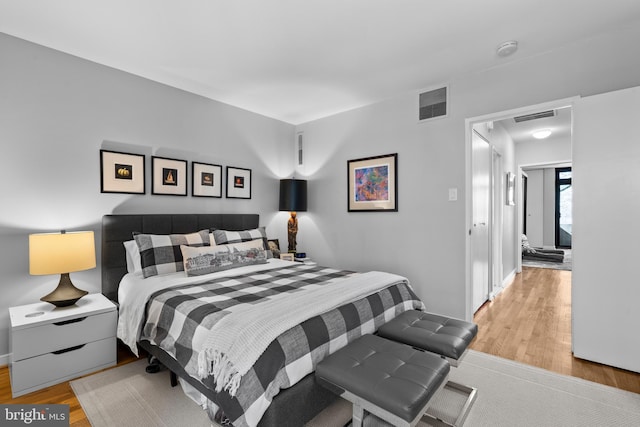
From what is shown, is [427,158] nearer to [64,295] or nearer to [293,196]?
[293,196]

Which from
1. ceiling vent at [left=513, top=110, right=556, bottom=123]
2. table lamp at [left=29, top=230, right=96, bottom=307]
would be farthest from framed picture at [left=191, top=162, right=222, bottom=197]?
ceiling vent at [left=513, top=110, right=556, bottom=123]

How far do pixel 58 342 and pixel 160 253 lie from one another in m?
0.91

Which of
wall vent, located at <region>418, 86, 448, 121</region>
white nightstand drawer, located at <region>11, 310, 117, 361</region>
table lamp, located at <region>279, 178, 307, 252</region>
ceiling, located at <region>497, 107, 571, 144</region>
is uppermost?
ceiling, located at <region>497, 107, 571, 144</region>

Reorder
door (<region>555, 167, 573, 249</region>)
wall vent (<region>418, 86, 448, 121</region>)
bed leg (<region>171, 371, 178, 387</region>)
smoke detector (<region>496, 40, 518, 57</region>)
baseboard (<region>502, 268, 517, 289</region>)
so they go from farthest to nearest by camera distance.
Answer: door (<region>555, 167, 573, 249</region>)
baseboard (<region>502, 268, 517, 289</region>)
wall vent (<region>418, 86, 448, 121</region>)
smoke detector (<region>496, 40, 518, 57</region>)
bed leg (<region>171, 371, 178, 387</region>)

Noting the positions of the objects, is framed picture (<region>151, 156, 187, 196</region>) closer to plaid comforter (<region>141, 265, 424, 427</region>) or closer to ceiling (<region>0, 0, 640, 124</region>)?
ceiling (<region>0, 0, 640, 124</region>)

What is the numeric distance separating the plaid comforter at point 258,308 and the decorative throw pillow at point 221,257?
0.84 feet

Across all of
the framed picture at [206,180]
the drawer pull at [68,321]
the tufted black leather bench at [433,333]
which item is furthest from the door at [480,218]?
the drawer pull at [68,321]

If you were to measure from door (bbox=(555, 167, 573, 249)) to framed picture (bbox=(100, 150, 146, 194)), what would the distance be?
1013 cm

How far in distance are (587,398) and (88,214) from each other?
13.7 ft

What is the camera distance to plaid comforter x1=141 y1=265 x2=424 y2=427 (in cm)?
144

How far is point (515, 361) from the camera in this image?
2529mm

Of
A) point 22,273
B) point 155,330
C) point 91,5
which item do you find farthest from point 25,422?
point 91,5

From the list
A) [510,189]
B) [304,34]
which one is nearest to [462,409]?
[304,34]

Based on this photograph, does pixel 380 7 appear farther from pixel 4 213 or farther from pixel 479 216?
pixel 4 213
